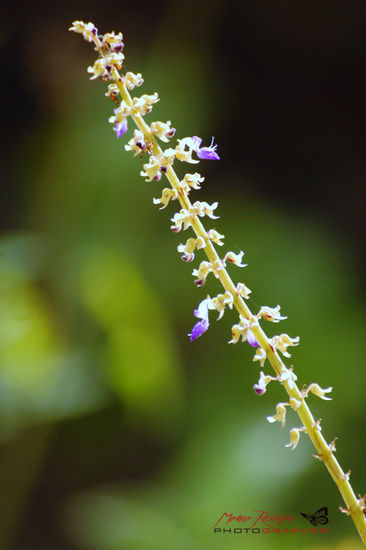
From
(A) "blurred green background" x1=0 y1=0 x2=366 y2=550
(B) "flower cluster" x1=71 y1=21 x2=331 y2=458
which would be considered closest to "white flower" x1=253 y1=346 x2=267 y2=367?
(B) "flower cluster" x1=71 y1=21 x2=331 y2=458

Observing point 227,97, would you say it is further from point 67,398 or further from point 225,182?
point 67,398

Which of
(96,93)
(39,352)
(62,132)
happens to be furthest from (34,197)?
(39,352)

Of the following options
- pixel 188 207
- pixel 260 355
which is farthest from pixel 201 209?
pixel 260 355

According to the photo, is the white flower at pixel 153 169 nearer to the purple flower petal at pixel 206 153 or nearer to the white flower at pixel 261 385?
the purple flower petal at pixel 206 153

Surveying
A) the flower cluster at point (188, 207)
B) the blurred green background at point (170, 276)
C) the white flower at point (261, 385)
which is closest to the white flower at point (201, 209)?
the flower cluster at point (188, 207)

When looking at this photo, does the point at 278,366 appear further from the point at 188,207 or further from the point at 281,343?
the point at 188,207
